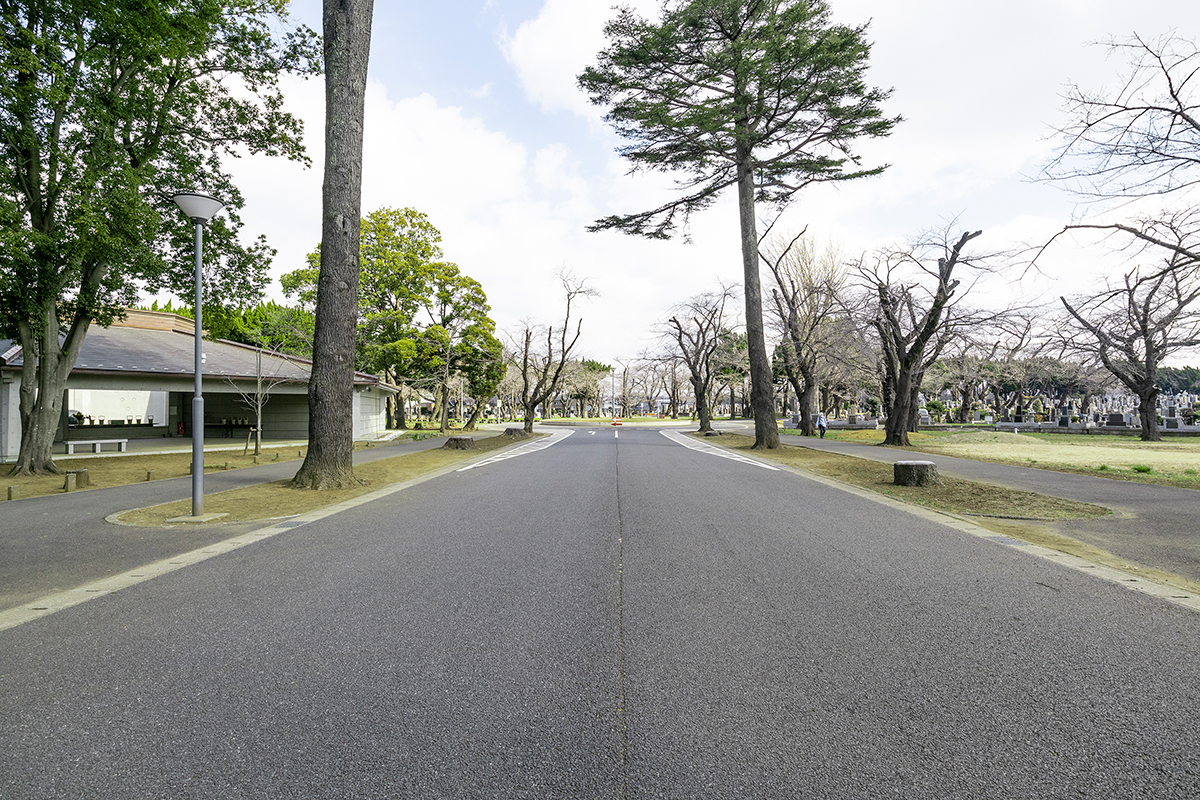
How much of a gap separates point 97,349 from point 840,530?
25826mm

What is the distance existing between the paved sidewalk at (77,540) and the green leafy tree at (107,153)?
17.2 feet

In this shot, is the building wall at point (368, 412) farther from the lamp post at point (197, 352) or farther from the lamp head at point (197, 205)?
the lamp head at point (197, 205)

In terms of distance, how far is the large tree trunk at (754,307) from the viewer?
19.6 m

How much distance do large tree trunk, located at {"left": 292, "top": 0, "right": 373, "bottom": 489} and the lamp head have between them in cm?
266

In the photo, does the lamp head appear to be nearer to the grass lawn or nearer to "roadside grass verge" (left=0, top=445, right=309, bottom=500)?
"roadside grass verge" (left=0, top=445, right=309, bottom=500)

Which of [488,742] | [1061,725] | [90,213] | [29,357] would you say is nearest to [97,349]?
[29,357]

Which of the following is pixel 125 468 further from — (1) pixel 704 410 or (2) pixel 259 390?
(1) pixel 704 410

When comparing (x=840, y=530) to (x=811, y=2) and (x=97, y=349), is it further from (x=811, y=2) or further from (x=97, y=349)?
(x=97, y=349)

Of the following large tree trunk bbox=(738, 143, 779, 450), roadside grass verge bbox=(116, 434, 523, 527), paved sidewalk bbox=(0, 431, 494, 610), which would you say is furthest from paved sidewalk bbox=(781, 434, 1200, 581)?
roadside grass verge bbox=(116, 434, 523, 527)

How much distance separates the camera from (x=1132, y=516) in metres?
7.23

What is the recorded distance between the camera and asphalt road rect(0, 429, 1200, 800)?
210 cm

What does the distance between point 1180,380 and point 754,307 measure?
3534 inches

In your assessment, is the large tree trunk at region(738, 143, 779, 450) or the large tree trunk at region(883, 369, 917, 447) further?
the large tree trunk at region(883, 369, 917, 447)

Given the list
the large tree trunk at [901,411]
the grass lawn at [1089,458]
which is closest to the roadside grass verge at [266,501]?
the grass lawn at [1089,458]
